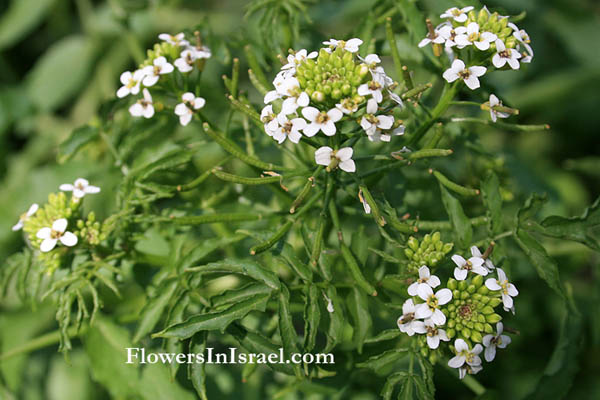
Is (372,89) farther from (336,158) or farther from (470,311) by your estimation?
(470,311)

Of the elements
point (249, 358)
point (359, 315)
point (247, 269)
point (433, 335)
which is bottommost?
point (249, 358)

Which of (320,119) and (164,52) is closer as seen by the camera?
(320,119)

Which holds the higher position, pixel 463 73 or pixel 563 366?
pixel 463 73

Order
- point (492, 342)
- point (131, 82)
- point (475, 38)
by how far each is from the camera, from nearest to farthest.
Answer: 1. point (492, 342)
2. point (475, 38)
3. point (131, 82)

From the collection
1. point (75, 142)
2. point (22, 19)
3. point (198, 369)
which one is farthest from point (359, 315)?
point (22, 19)

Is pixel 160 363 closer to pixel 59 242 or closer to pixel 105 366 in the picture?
pixel 105 366

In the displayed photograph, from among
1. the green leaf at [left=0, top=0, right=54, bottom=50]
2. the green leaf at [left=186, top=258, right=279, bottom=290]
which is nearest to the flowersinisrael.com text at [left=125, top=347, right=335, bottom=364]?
the green leaf at [left=186, top=258, right=279, bottom=290]
